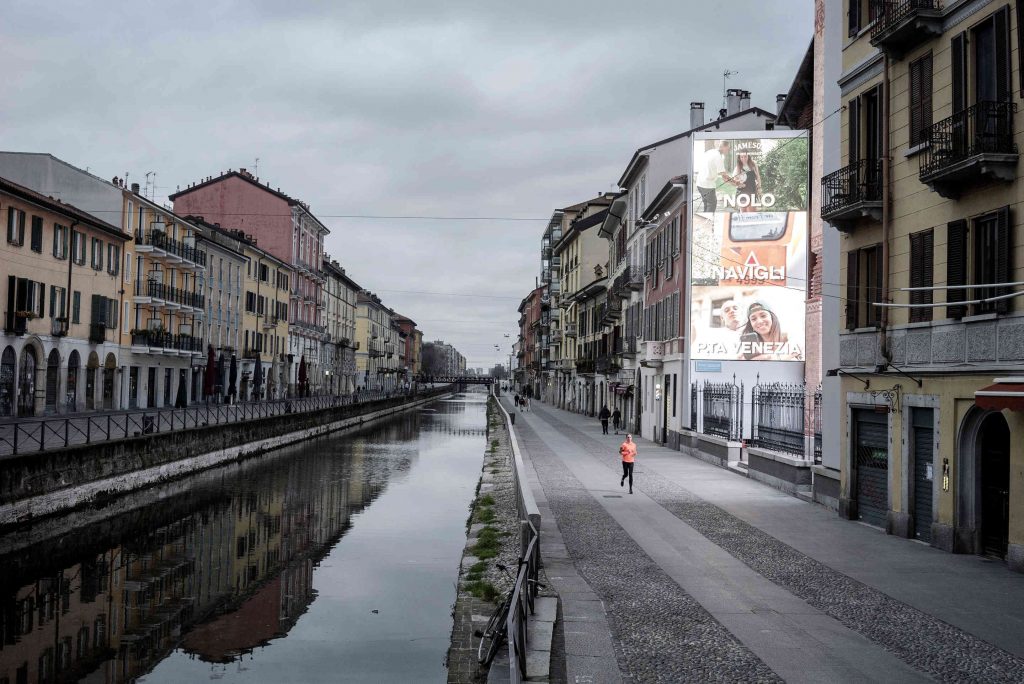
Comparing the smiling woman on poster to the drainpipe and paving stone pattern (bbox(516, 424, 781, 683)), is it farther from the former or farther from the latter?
paving stone pattern (bbox(516, 424, 781, 683))

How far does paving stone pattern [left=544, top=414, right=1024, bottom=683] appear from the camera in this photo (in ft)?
28.7

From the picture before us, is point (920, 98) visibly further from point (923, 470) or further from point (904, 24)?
point (923, 470)

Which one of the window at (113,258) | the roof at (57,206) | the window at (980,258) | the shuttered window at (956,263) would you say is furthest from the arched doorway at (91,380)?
the window at (980,258)

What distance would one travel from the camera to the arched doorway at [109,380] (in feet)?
155

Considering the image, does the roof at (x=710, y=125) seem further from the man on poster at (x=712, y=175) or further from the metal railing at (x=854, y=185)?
the metal railing at (x=854, y=185)

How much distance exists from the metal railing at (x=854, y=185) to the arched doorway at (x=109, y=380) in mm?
39382

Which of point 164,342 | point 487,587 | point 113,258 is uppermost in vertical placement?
point 113,258

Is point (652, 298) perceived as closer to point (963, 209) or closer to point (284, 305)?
point (963, 209)

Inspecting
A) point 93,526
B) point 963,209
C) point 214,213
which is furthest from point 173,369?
point 963,209

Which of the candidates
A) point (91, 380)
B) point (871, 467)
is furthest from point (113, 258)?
point (871, 467)

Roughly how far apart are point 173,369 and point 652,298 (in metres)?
31.5

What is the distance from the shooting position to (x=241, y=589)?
1677 cm

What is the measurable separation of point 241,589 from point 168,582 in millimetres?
1512

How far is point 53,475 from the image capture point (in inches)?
850
